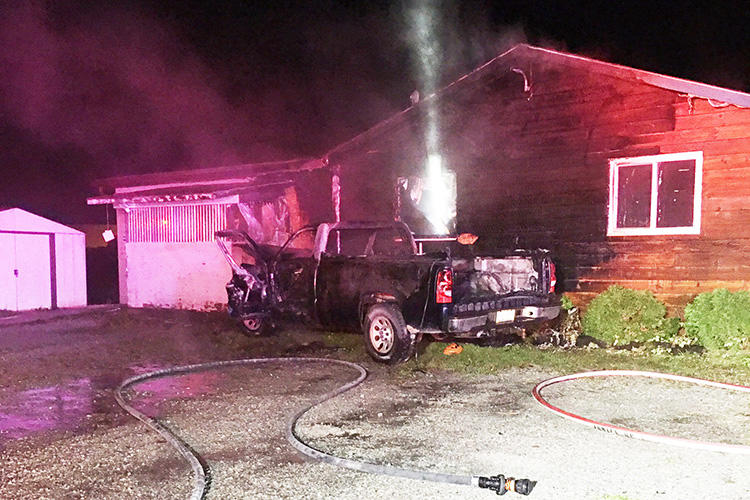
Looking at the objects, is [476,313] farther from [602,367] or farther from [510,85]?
[510,85]

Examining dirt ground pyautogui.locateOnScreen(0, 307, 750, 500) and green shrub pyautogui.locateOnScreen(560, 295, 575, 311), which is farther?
green shrub pyautogui.locateOnScreen(560, 295, 575, 311)

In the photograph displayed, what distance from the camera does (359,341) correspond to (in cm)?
956

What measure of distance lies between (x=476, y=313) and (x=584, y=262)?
11.5 ft

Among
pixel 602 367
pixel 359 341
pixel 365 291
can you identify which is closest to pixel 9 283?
pixel 359 341

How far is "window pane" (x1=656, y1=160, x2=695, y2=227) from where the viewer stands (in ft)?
29.4

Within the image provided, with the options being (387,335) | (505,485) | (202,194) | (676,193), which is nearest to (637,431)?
(505,485)

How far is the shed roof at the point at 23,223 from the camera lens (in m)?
13.9

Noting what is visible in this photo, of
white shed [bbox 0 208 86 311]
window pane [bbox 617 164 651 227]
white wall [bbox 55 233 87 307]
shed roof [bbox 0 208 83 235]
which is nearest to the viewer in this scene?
window pane [bbox 617 164 651 227]

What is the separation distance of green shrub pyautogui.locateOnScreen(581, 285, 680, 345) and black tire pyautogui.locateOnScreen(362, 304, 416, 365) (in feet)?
10.2

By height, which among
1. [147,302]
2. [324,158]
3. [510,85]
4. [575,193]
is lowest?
[147,302]

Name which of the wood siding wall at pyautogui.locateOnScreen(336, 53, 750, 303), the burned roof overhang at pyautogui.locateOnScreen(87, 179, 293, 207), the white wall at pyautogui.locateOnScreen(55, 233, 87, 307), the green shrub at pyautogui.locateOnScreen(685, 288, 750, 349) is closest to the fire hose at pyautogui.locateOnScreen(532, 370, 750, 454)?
the green shrub at pyautogui.locateOnScreen(685, 288, 750, 349)

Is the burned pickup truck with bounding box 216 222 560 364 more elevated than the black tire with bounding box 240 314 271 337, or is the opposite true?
the burned pickup truck with bounding box 216 222 560 364

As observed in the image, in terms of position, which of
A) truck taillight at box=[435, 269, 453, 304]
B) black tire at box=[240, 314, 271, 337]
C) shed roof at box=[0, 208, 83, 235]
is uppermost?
shed roof at box=[0, 208, 83, 235]

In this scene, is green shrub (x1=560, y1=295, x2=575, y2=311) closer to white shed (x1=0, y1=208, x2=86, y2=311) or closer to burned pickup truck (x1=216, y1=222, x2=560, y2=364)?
burned pickup truck (x1=216, y1=222, x2=560, y2=364)
